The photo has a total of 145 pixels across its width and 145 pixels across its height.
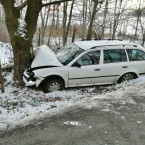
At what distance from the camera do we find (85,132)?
4422 mm

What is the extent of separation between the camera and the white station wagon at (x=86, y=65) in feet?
21.9

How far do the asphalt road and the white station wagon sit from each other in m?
1.71

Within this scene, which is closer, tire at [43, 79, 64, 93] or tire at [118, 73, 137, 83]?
tire at [43, 79, 64, 93]

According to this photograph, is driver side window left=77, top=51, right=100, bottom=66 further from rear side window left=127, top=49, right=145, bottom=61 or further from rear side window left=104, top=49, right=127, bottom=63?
rear side window left=127, top=49, right=145, bottom=61

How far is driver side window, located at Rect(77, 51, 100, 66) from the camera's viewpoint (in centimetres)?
698

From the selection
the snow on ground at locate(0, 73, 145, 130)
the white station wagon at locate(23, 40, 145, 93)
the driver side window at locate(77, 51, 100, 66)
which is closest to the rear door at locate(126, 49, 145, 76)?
the white station wagon at locate(23, 40, 145, 93)

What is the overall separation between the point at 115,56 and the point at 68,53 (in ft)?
5.85

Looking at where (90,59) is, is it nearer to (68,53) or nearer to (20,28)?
(68,53)

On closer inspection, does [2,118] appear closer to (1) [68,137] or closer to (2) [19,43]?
(1) [68,137]

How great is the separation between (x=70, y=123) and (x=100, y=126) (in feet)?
2.38

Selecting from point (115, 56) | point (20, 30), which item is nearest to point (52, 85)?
point (20, 30)

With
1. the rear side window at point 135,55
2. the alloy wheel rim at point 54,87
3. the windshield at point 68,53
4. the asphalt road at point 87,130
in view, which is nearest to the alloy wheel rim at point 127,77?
the rear side window at point 135,55

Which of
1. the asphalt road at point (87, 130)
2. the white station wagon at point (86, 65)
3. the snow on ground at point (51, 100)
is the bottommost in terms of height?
the asphalt road at point (87, 130)

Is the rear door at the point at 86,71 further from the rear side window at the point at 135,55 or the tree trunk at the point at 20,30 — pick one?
the tree trunk at the point at 20,30
